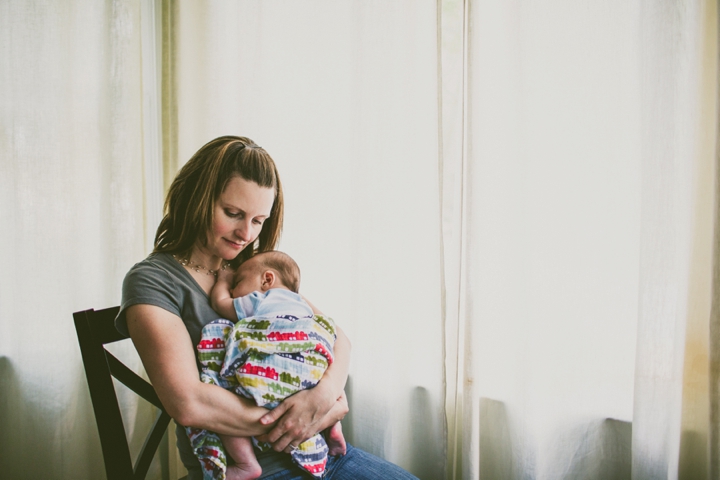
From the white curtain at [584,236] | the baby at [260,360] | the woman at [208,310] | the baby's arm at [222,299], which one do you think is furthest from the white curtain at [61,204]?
the white curtain at [584,236]

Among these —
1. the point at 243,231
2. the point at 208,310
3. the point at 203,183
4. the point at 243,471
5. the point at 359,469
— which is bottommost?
the point at 359,469

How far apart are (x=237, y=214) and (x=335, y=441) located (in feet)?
2.29

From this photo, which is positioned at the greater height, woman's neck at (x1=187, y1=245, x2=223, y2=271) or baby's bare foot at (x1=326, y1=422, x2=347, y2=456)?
woman's neck at (x1=187, y1=245, x2=223, y2=271)

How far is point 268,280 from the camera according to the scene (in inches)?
50.1

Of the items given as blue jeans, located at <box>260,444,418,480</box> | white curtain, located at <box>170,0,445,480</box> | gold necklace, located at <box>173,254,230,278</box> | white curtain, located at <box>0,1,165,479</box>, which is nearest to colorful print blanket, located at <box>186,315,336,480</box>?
blue jeans, located at <box>260,444,418,480</box>

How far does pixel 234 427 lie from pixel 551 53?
1355mm

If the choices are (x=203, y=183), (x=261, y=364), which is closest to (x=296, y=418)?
(x=261, y=364)

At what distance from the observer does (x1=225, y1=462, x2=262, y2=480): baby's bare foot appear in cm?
103

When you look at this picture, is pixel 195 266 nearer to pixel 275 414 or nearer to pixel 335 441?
pixel 275 414

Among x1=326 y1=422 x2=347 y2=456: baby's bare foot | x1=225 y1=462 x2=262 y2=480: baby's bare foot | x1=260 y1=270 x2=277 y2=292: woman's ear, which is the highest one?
x1=260 y1=270 x2=277 y2=292: woman's ear

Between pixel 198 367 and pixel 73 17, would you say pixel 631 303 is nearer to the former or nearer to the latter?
pixel 198 367

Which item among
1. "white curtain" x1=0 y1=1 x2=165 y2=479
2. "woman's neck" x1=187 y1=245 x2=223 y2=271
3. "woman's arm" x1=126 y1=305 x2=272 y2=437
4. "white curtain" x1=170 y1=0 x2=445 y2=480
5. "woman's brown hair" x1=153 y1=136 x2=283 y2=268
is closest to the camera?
"woman's arm" x1=126 y1=305 x2=272 y2=437

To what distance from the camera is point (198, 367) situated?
109cm

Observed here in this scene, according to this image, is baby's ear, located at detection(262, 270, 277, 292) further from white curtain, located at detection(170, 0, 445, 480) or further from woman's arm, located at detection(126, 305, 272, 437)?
white curtain, located at detection(170, 0, 445, 480)
